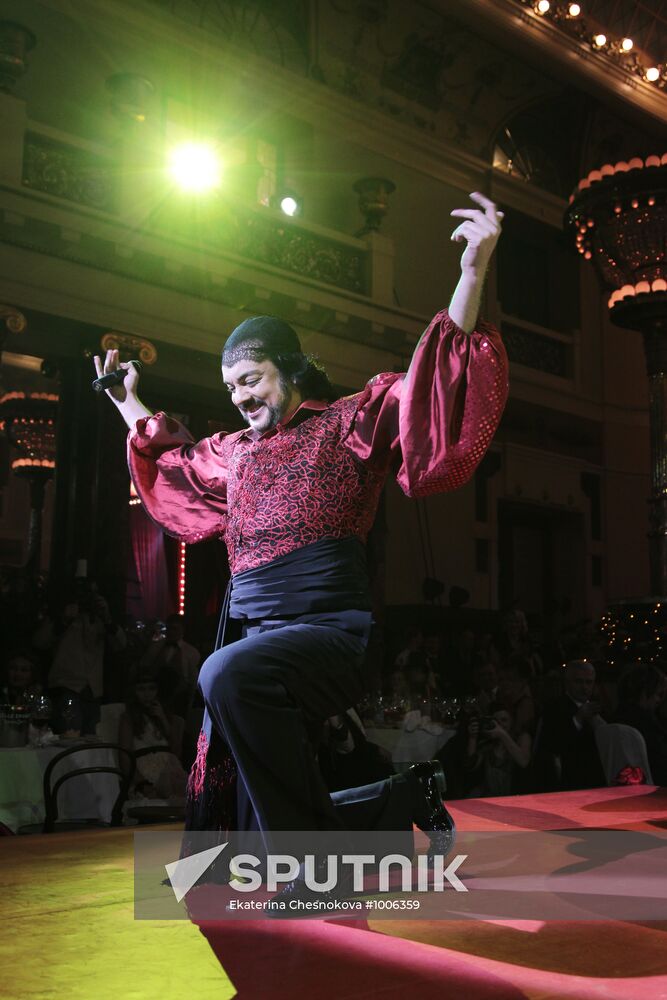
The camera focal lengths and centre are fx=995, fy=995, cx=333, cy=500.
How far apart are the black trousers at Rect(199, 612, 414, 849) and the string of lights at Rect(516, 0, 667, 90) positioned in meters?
8.75

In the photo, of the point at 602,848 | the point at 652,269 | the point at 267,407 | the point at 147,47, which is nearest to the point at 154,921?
the point at 267,407

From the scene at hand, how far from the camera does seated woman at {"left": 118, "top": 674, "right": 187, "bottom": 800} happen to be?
14.8ft

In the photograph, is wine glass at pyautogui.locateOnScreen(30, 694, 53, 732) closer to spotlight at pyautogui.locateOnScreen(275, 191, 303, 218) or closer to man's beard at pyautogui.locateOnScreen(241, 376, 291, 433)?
man's beard at pyautogui.locateOnScreen(241, 376, 291, 433)

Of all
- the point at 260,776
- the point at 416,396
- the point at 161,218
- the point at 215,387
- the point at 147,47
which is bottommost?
the point at 260,776

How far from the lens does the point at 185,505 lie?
2.48m

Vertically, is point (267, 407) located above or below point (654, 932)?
above

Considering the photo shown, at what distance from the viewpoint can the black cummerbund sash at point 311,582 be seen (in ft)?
6.84

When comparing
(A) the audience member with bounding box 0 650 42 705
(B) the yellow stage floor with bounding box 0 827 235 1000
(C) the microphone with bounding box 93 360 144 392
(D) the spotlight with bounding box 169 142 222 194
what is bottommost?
(B) the yellow stage floor with bounding box 0 827 235 1000

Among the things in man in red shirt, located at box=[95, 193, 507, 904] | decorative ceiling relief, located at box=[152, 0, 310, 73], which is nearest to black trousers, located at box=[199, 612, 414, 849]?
man in red shirt, located at box=[95, 193, 507, 904]

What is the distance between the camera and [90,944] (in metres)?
1.64

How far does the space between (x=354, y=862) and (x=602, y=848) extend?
35.2 inches

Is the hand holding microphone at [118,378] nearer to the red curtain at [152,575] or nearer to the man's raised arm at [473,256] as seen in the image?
the man's raised arm at [473,256]

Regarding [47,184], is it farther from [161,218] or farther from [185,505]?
[185,505]

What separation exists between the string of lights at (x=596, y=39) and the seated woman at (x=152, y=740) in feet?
24.1
